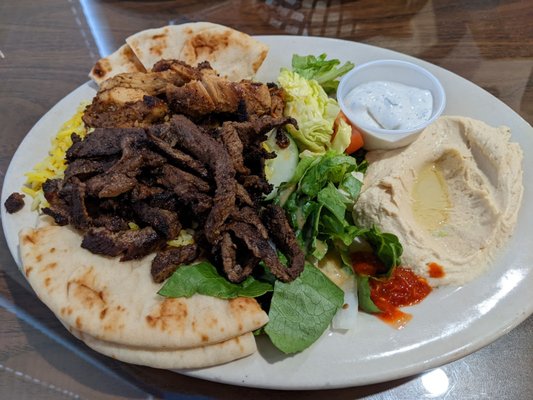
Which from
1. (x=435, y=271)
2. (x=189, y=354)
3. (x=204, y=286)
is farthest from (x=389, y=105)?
(x=189, y=354)

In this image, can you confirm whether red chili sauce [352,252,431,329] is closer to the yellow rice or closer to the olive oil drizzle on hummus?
the olive oil drizzle on hummus

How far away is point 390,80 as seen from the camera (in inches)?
132

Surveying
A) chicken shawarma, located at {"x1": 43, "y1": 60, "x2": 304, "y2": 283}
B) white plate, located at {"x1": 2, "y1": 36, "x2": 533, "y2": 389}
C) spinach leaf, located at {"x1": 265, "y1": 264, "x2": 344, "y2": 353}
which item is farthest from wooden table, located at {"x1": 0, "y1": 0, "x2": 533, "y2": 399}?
chicken shawarma, located at {"x1": 43, "y1": 60, "x2": 304, "y2": 283}

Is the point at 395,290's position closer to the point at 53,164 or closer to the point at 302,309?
the point at 302,309

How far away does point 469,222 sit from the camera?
2.79 m

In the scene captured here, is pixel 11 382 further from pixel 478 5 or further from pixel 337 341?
pixel 478 5

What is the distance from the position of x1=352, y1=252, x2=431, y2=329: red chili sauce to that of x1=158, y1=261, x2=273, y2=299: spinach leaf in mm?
647

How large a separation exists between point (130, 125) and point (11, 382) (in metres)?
1.76

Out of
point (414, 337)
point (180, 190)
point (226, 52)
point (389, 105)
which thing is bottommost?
point (414, 337)

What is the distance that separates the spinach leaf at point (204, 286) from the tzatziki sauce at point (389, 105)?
145 centimetres

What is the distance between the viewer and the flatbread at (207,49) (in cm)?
348

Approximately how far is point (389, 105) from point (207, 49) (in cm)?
155

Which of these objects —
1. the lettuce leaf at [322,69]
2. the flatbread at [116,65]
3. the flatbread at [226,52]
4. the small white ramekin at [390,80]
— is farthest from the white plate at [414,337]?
the flatbread at [226,52]

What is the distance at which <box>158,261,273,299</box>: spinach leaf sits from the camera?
2.26 meters
